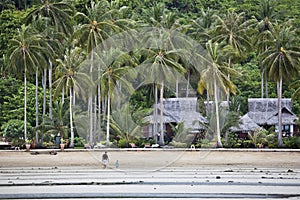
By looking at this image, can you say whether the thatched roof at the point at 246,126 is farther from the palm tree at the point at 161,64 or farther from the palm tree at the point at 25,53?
the palm tree at the point at 25,53

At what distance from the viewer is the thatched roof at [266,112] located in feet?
190

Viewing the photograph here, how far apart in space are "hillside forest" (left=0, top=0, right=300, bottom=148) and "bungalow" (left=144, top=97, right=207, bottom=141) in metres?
0.66

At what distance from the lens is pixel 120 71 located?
48531 mm

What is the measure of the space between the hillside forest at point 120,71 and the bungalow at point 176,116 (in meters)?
0.66

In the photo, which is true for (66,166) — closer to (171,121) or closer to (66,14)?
(171,121)

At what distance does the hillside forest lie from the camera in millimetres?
49812

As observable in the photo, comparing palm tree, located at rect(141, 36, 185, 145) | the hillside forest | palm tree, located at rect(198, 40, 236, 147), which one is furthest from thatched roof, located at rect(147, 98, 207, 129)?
palm tree, located at rect(198, 40, 236, 147)

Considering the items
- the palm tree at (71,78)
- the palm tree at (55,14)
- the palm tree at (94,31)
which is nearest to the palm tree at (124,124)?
the palm tree at (94,31)

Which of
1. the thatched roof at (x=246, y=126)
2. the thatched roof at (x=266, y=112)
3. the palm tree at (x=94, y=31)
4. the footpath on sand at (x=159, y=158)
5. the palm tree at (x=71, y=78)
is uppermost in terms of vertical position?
the palm tree at (x=94, y=31)

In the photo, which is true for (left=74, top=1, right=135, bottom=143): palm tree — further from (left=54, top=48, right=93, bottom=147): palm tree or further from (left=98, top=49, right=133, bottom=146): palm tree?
(left=54, top=48, right=93, bottom=147): palm tree

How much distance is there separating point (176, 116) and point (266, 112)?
8.16 m

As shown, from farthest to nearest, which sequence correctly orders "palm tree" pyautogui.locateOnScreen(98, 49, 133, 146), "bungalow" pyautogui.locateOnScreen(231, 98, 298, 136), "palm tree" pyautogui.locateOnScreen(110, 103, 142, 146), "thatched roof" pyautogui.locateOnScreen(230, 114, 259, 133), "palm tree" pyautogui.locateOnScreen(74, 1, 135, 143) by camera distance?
"bungalow" pyautogui.locateOnScreen(231, 98, 298, 136)
"thatched roof" pyautogui.locateOnScreen(230, 114, 259, 133)
"palm tree" pyautogui.locateOnScreen(74, 1, 135, 143)
"palm tree" pyautogui.locateOnScreen(110, 103, 142, 146)
"palm tree" pyautogui.locateOnScreen(98, 49, 133, 146)

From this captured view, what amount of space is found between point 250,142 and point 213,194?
25217 millimetres

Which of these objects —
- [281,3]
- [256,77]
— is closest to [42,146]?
[256,77]
